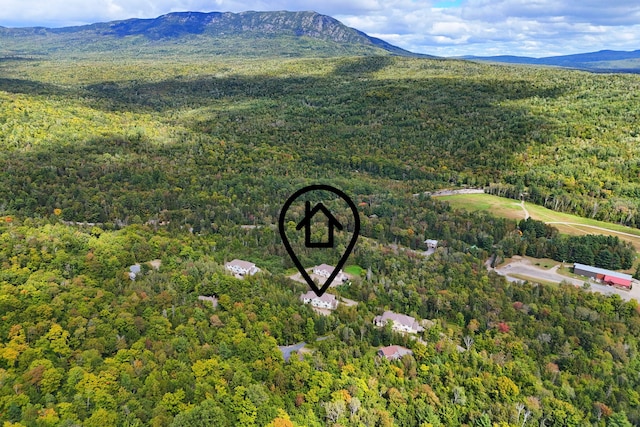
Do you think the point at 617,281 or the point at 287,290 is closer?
the point at 287,290

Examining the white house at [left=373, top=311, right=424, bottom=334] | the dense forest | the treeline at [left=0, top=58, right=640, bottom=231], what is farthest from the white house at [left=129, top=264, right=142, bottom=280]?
the white house at [left=373, top=311, right=424, bottom=334]

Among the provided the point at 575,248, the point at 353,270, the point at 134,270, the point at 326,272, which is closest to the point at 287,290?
the point at 326,272

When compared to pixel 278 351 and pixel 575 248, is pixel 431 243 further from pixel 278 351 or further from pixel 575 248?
pixel 278 351

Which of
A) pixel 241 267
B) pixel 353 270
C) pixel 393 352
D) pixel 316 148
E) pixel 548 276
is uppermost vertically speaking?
pixel 316 148

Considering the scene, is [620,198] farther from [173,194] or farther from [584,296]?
[173,194]

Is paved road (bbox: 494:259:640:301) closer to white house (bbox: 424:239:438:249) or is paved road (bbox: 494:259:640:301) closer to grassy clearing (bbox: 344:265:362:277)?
white house (bbox: 424:239:438:249)

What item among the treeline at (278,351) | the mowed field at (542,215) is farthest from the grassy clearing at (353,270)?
the mowed field at (542,215)

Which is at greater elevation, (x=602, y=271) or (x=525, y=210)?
(x=525, y=210)

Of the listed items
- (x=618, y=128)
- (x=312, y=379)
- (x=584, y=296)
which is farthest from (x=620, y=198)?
(x=312, y=379)

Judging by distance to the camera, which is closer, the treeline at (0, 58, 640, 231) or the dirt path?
the treeline at (0, 58, 640, 231)
